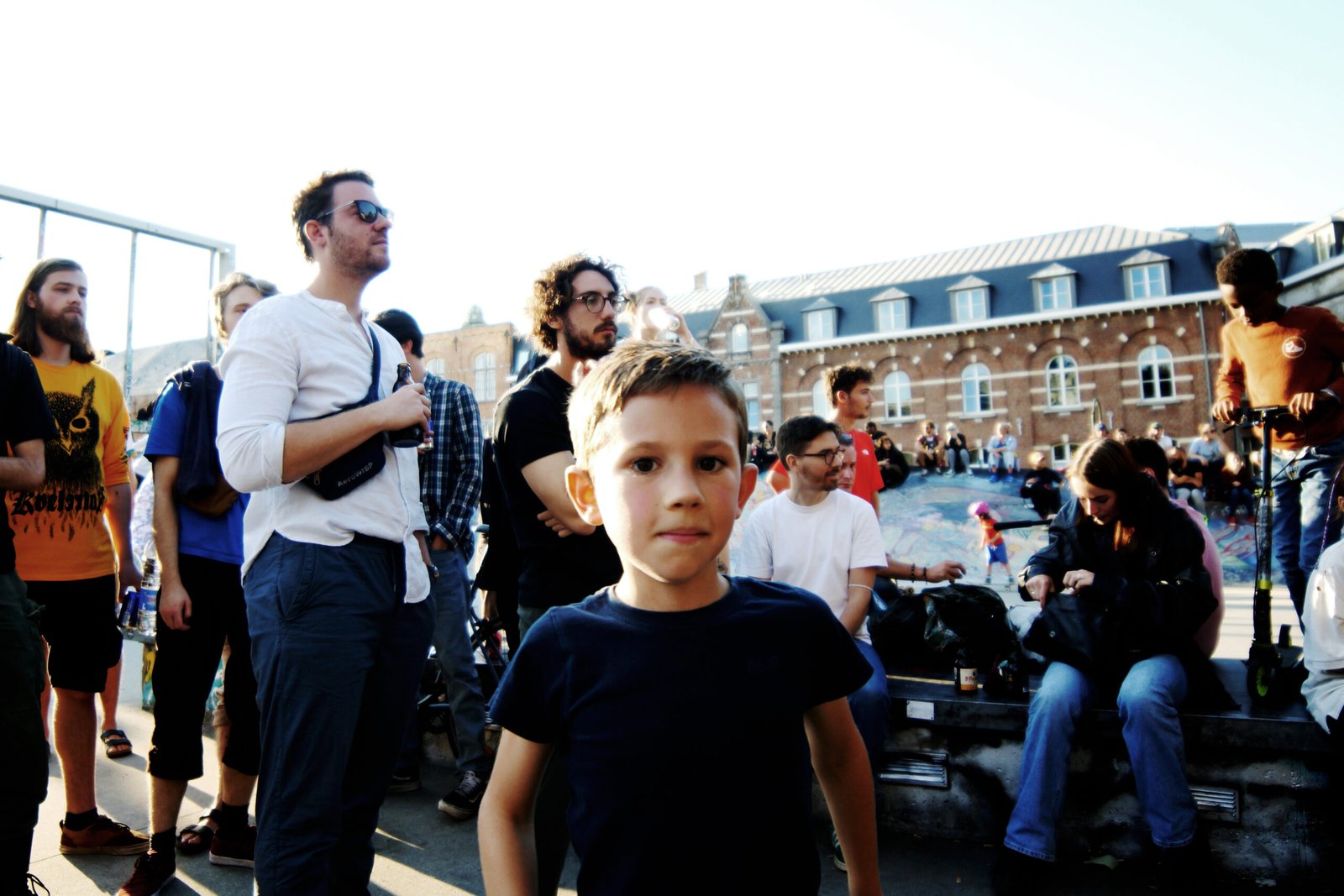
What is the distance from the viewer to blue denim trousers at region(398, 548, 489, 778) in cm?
430

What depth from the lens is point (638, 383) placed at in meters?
1.47

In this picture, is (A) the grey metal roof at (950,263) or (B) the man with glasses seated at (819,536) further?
(A) the grey metal roof at (950,263)

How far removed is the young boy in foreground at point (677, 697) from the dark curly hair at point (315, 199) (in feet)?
4.84

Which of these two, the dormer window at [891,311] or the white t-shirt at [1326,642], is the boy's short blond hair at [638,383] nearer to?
the white t-shirt at [1326,642]

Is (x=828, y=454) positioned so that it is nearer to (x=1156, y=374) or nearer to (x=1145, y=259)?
(x=1156, y=374)

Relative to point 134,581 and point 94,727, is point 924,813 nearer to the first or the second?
point 94,727

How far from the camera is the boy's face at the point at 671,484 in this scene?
1.36 meters

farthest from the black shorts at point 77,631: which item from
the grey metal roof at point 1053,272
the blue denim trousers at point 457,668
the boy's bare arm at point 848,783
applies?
the grey metal roof at point 1053,272

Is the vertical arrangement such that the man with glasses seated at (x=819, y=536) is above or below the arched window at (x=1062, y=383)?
below

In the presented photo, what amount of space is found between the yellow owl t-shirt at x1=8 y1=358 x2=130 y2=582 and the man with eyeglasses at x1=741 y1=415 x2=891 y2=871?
285cm

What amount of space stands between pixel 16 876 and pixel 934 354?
35.9 metres

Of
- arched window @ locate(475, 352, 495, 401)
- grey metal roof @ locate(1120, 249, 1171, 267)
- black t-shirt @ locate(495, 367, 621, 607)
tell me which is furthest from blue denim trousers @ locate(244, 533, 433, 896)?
arched window @ locate(475, 352, 495, 401)

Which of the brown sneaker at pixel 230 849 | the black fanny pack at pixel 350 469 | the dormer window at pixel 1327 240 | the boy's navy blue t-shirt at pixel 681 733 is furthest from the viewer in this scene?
the dormer window at pixel 1327 240

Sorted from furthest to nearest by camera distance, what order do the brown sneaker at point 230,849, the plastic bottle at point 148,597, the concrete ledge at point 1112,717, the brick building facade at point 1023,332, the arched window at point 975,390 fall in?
the arched window at point 975,390 → the brick building facade at point 1023,332 → the plastic bottle at point 148,597 → the brown sneaker at point 230,849 → the concrete ledge at point 1112,717
